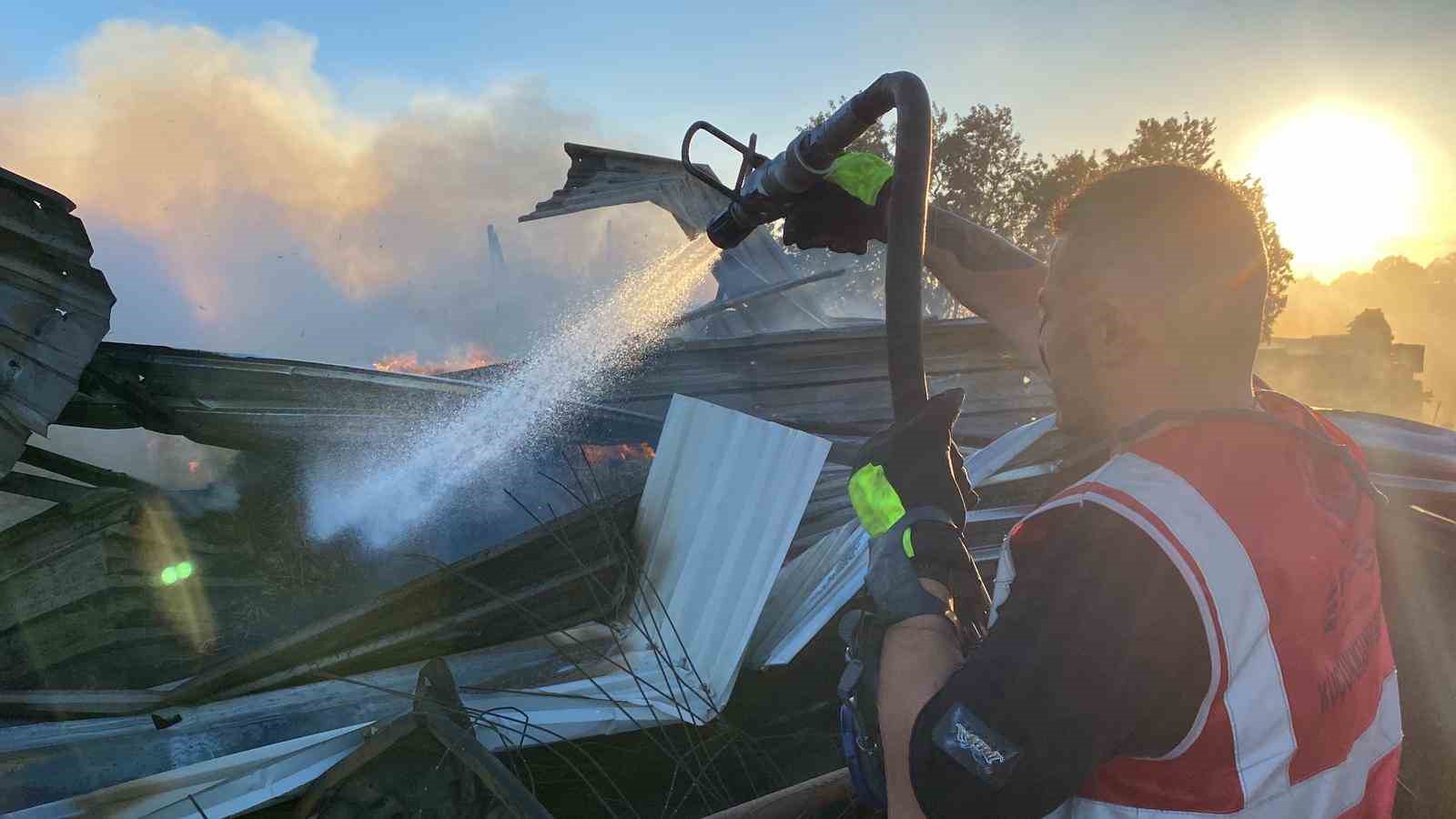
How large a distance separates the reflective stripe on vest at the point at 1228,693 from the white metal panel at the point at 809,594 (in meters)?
1.73

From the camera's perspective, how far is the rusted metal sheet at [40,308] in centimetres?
416

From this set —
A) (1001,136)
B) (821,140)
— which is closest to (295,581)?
(821,140)

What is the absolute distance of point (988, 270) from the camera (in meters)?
2.52

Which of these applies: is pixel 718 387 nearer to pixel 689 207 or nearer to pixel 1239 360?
pixel 689 207

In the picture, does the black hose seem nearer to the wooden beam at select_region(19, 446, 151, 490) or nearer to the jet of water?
the jet of water

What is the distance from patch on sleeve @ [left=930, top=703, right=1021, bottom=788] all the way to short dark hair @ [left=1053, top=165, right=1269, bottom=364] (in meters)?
0.80

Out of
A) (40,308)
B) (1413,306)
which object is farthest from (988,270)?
(1413,306)

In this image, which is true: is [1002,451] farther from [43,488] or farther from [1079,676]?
[43,488]

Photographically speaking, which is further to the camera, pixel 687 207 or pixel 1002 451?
pixel 687 207

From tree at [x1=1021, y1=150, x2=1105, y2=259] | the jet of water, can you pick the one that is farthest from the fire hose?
tree at [x1=1021, y1=150, x2=1105, y2=259]

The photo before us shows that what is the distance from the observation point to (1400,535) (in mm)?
3225

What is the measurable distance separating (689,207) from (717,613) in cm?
764

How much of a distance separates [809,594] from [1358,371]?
18.9 m

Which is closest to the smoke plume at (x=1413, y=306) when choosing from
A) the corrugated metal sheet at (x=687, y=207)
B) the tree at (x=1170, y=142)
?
the tree at (x=1170, y=142)
